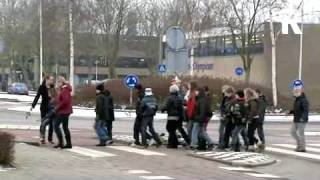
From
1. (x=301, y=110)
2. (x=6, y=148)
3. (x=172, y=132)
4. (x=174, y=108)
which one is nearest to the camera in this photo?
(x=6, y=148)

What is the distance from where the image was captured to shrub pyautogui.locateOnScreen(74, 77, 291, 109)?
4147cm

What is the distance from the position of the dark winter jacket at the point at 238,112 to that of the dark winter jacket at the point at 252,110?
54cm

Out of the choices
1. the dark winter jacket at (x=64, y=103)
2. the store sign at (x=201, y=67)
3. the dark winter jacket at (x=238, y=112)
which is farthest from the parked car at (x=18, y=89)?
the dark winter jacket at (x=238, y=112)

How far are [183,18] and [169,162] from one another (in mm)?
50867

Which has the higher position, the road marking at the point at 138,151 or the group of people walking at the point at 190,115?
the group of people walking at the point at 190,115

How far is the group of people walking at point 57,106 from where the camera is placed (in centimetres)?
1695

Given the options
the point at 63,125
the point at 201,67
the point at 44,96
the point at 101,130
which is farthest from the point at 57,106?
the point at 201,67

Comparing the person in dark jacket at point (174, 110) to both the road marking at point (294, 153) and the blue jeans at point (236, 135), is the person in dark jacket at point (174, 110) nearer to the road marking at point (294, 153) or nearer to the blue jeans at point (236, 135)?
the blue jeans at point (236, 135)

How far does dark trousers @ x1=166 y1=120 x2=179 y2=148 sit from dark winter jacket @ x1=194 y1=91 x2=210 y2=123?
690mm

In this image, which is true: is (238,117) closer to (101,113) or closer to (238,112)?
(238,112)

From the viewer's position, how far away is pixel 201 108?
17.8 meters

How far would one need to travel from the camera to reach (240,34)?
5491cm

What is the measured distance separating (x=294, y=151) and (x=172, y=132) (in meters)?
3.47

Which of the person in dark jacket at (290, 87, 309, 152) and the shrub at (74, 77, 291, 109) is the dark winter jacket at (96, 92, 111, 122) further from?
the shrub at (74, 77, 291, 109)
